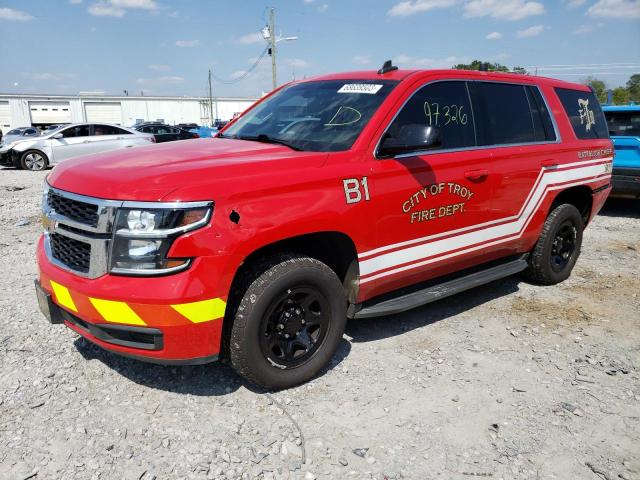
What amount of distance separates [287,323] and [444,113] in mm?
1954

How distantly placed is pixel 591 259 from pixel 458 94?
3343mm

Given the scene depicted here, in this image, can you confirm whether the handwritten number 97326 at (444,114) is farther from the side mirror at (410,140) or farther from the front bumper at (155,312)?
the front bumper at (155,312)

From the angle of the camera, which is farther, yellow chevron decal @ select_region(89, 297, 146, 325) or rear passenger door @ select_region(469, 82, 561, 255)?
rear passenger door @ select_region(469, 82, 561, 255)

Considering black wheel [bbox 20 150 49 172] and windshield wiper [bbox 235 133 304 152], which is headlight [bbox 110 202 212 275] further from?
black wheel [bbox 20 150 49 172]

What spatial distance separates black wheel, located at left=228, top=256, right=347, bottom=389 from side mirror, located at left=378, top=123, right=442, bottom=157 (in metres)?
0.87

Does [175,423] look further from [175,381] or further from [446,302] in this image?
[446,302]

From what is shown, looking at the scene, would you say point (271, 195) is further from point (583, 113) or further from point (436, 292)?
point (583, 113)

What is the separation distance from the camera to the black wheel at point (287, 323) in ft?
8.94

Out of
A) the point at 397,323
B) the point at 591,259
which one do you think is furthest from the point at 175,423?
the point at 591,259

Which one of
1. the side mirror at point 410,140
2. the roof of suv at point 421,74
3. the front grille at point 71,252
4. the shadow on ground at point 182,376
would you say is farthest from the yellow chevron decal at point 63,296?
the roof of suv at point 421,74

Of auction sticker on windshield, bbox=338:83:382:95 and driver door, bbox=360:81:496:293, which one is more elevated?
auction sticker on windshield, bbox=338:83:382:95

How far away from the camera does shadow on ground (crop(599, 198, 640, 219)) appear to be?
8.65m

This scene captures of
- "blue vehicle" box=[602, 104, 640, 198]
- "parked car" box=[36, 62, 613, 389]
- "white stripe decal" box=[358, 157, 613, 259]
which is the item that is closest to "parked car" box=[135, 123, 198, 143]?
"blue vehicle" box=[602, 104, 640, 198]

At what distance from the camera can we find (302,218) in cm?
277
